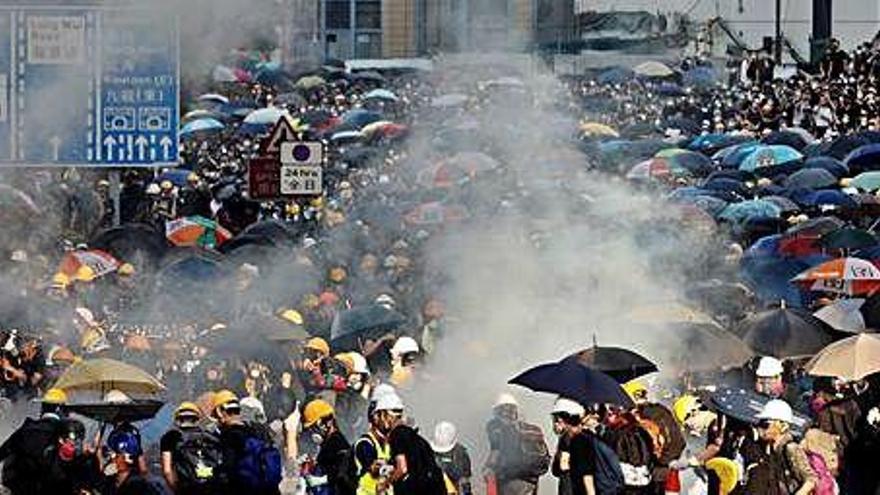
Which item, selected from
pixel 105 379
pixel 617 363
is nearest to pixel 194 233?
pixel 105 379

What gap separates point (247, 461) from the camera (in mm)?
13883

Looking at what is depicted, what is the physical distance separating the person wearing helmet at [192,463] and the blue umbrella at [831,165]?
16795mm

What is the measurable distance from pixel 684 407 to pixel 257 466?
3173 millimetres

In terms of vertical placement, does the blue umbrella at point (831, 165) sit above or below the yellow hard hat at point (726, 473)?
above

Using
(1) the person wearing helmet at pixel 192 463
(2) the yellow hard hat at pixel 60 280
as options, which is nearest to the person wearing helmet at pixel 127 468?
(1) the person wearing helmet at pixel 192 463

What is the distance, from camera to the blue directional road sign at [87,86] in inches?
920

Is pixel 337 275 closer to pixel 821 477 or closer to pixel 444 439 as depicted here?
pixel 444 439

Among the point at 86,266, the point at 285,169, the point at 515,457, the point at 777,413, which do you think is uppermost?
the point at 285,169

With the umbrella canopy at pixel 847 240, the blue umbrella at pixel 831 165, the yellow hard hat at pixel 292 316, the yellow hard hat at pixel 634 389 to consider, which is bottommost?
the yellow hard hat at pixel 292 316

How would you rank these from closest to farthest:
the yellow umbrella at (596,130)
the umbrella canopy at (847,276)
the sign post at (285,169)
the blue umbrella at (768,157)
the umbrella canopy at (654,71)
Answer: the umbrella canopy at (847,276) < the sign post at (285,169) < the blue umbrella at (768,157) < the yellow umbrella at (596,130) < the umbrella canopy at (654,71)

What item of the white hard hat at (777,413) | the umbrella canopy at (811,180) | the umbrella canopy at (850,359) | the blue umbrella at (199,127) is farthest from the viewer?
the blue umbrella at (199,127)

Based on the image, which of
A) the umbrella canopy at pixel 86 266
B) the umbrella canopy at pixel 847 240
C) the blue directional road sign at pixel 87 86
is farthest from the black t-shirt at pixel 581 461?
the blue directional road sign at pixel 87 86

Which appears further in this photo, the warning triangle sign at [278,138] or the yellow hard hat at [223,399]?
the warning triangle sign at [278,138]

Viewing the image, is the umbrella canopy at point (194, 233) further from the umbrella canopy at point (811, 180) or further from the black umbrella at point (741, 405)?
the black umbrella at point (741, 405)
